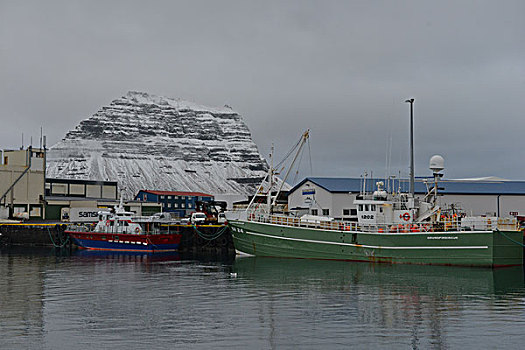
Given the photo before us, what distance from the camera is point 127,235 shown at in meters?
59.0

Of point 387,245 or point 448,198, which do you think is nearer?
point 387,245

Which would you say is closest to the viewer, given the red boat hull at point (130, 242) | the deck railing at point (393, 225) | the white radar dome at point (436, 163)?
the deck railing at point (393, 225)

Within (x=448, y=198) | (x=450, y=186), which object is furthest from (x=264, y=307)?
(x=450, y=186)

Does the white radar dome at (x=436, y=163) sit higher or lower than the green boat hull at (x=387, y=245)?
higher

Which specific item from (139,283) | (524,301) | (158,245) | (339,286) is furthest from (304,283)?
(158,245)

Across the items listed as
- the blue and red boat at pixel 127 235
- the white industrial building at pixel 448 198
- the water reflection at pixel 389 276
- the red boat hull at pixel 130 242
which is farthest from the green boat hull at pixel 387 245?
the white industrial building at pixel 448 198

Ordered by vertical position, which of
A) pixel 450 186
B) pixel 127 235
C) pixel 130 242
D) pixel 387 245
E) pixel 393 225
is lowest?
pixel 130 242

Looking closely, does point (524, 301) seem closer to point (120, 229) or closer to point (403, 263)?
point (403, 263)

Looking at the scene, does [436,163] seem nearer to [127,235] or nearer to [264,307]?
[264,307]

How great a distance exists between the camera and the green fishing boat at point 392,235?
40.1 meters

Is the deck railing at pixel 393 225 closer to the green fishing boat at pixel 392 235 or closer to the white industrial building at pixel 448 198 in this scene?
the green fishing boat at pixel 392 235

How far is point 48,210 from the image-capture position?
84.1m

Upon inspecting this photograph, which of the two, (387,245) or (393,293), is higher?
(387,245)

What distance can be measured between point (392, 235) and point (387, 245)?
0.84 metres
